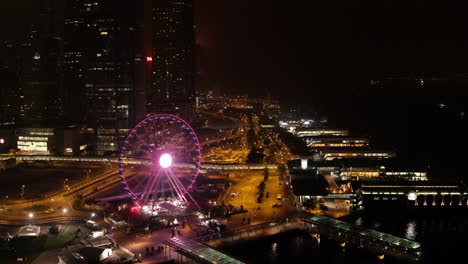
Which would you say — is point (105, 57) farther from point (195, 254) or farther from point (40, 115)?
point (195, 254)

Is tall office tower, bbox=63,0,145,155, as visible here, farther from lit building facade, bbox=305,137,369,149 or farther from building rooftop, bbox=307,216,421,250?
building rooftop, bbox=307,216,421,250


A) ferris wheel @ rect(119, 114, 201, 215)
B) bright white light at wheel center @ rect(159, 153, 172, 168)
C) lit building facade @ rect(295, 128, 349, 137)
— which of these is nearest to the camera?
bright white light at wheel center @ rect(159, 153, 172, 168)

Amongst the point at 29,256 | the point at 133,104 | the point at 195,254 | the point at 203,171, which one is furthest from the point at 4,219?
the point at 133,104

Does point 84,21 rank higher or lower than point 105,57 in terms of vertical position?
higher

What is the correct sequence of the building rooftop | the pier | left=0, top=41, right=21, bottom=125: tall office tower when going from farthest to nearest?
left=0, top=41, right=21, bottom=125: tall office tower
the building rooftop
the pier

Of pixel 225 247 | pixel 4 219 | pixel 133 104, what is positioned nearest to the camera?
pixel 225 247

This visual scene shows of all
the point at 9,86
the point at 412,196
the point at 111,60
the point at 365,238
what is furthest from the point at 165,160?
the point at 9,86

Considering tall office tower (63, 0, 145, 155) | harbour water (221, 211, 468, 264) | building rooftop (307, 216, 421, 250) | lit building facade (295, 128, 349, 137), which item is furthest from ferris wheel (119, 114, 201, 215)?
lit building facade (295, 128, 349, 137)
